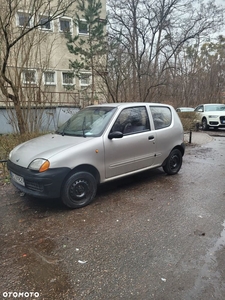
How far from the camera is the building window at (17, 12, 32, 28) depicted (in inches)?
237

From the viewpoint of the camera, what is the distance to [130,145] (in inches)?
166

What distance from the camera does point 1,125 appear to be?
10359 mm

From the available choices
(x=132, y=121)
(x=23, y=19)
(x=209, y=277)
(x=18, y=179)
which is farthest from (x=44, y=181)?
(x=23, y=19)

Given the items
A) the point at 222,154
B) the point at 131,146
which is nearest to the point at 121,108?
the point at 131,146

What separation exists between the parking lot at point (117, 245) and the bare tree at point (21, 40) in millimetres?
3068

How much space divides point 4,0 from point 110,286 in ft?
23.8

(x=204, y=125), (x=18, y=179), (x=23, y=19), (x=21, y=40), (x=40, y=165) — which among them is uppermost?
(x=23, y=19)

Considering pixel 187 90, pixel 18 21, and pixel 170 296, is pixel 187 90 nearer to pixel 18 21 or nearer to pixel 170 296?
pixel 18 21

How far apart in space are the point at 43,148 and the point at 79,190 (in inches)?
36.0

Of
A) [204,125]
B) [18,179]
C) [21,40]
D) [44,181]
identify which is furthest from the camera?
[204,125]

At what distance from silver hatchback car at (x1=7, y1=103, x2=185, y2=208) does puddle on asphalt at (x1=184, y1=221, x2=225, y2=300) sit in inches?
79.4

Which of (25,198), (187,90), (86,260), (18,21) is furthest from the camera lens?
(187,90)

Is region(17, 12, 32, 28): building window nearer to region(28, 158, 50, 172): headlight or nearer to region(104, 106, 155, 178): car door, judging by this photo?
region(104, 106, 155, 178): car door

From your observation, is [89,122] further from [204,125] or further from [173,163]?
[204,125]
